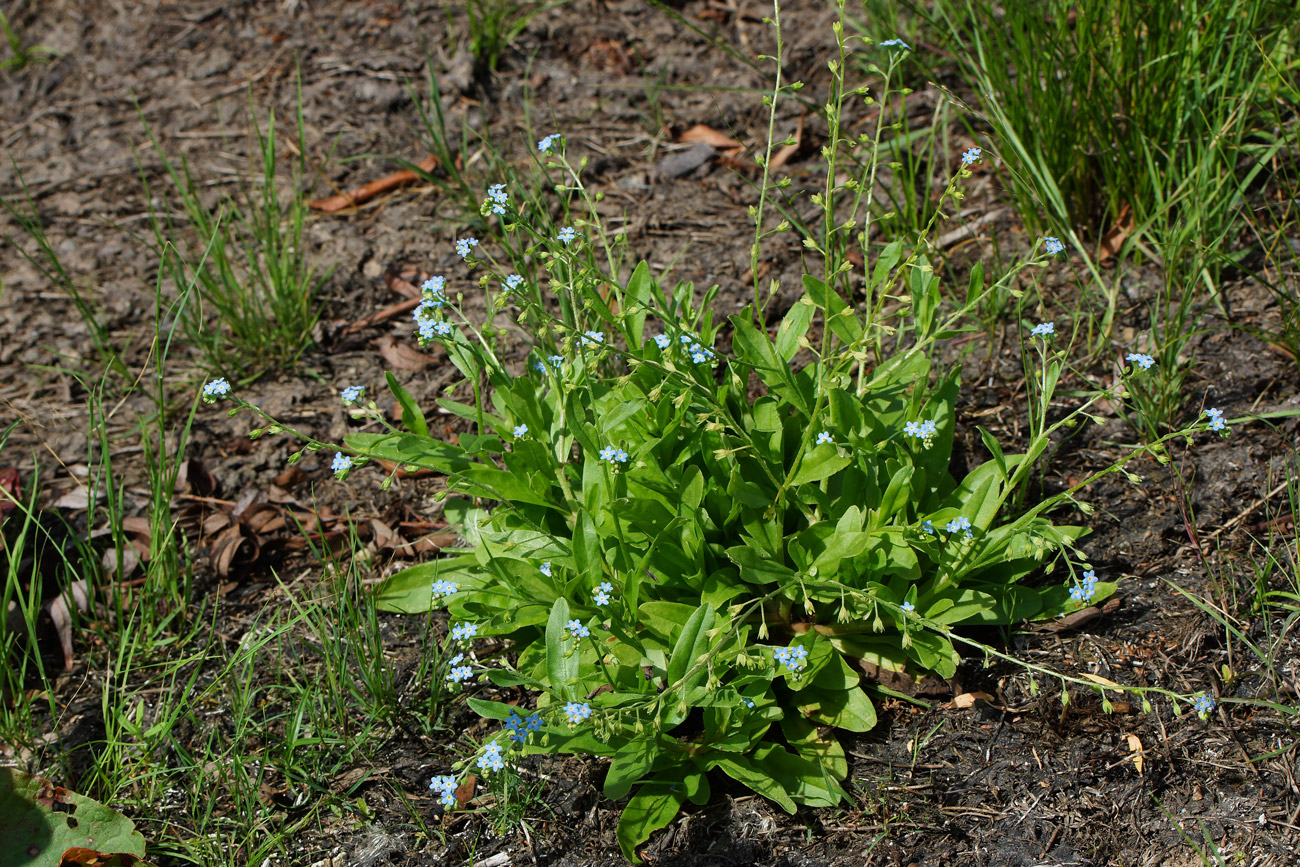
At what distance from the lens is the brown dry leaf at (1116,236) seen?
3225 millimetres

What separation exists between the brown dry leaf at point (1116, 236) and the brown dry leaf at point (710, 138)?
1365mm

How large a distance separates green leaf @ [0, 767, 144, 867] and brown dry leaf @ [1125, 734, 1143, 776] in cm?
212

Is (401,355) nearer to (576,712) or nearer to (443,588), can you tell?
(443,588)

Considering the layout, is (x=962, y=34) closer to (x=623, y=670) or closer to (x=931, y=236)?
(x=931, y=236)

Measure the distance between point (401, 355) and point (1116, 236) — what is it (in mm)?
2350

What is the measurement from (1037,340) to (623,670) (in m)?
1.64

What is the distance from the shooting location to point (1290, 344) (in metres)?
2.75

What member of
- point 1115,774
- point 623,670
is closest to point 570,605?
point 623,670

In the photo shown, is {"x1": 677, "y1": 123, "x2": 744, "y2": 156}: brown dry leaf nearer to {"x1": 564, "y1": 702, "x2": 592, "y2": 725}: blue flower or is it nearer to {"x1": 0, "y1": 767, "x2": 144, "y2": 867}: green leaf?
{"x1": 564, "y1": 702, "x2": 592, "y2": 725}: blue flower

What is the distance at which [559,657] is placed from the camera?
210cm

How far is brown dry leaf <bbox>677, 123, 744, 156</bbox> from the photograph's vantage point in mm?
3946

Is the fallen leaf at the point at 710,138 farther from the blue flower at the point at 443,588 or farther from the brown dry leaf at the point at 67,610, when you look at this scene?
the brown dry leaf at the point at 67,610

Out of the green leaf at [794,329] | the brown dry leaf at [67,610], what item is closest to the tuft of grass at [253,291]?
the brown dry leaf at [67,610]

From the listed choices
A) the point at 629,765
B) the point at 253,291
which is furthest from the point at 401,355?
the point at 629,765
